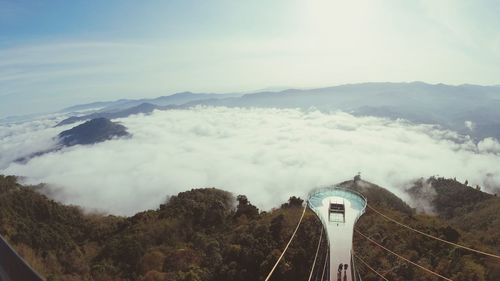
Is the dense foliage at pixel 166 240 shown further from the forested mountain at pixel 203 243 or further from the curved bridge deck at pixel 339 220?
the curved bridge deck at pixel 339 220

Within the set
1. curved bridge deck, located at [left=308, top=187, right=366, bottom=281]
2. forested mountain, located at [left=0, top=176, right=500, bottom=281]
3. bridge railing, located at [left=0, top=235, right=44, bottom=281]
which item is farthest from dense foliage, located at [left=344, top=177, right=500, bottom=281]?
bridge railing, located at [left=0, top=235, right=44, bottom=281]

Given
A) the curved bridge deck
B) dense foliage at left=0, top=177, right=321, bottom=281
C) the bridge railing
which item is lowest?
dense foliage at left=0, top=177, right=321, bottom=281

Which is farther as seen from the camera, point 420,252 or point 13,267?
point 420,252

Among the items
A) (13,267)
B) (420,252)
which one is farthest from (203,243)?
(13,267)

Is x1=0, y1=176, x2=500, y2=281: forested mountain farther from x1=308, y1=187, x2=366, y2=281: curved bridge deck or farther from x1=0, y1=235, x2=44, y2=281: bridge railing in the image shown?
x1=0, y1=235, x2=44, y2=281: bridge railing

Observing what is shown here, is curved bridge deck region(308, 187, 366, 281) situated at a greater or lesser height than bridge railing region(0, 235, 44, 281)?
lesser

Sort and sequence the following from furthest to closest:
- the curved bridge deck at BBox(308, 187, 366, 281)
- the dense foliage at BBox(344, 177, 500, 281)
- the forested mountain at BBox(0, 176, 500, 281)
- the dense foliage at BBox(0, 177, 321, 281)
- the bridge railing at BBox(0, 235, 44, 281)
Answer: the dense foliage at BBox(0, 177, 321, 281), the forested mountain at BBox(0, 176, 500, 281), the dense foliage at BBox(344, 177, 500, 281), the curved bridge deck at BBox(308, 187, 366, 281), the bridge railing at BBox(0, 235, 44, 281)

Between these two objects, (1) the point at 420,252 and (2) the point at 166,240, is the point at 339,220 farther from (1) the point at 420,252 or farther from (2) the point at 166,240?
(2) the point at 166,240

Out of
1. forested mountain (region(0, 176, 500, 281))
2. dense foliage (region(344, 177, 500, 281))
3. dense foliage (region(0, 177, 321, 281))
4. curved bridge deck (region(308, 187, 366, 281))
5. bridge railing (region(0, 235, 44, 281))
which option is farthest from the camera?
dense foliage (region(0, 177, 321, 281))

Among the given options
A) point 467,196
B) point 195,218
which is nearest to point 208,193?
point 195,218
